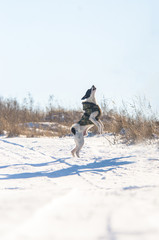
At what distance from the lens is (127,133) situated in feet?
23.0

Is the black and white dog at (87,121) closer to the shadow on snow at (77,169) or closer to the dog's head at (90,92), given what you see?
the dog's head at (90,92)

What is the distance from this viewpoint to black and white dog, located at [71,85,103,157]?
203 inches

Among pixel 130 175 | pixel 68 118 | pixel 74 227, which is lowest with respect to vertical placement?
pixel 130 175

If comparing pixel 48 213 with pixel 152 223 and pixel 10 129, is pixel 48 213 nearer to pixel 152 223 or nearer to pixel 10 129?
pixel 152 223

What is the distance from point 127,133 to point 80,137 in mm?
2156

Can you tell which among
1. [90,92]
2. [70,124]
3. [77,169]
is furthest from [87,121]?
[70,124]

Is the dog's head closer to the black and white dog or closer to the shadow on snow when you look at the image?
the black and white dog

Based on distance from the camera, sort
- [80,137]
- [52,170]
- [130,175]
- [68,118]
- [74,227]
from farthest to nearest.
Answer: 1. [68,118]
2. [80,137]
3. [52,170]
4. [130,175]
5. [74,227]

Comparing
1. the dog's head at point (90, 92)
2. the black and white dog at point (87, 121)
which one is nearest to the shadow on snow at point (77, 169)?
the black and white dog at point (87, 121)

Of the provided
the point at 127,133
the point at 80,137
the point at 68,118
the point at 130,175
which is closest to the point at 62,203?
the point at 130,175

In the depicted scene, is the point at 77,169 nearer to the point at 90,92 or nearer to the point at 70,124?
the point at 90,92

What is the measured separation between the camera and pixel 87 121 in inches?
209

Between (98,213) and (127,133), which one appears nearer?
(98,213)

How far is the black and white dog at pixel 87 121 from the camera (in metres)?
5.15
